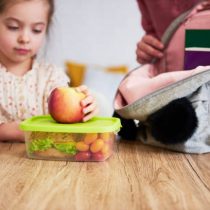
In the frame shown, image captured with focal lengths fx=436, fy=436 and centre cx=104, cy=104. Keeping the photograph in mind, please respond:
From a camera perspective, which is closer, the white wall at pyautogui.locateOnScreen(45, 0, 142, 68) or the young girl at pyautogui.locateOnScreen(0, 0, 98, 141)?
the young girl at pyautogui.locateOnScreen(0, 0, 98, 141)

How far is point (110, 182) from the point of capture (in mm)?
698

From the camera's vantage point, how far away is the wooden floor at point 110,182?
592 millimetres

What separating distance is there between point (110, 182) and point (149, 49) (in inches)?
21.9

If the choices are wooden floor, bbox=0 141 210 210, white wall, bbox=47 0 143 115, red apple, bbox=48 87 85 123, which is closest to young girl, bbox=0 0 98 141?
red apple, bbox=48 87 85 123

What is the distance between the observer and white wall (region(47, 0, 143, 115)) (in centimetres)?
207

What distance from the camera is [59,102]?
0.90 metres

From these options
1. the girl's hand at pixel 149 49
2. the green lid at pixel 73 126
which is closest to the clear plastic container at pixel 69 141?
the green lid at pixel 73 126

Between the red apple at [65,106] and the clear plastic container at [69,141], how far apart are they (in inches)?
1.1

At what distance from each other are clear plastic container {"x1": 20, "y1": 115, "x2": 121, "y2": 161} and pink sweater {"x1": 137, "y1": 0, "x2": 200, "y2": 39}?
1.46 ft

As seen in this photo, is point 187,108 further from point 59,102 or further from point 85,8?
point 85,8

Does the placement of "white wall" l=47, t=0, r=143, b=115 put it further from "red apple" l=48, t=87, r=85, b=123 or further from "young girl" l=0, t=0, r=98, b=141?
"red apple" l=48, t=87, r=85, b=123

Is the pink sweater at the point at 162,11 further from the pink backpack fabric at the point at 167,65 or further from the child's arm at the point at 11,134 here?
the child's arm at the point at 11,134

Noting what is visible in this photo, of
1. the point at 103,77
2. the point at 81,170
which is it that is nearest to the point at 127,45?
the point at 103,77

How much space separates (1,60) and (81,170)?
63 cm
